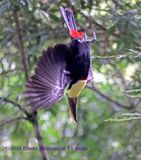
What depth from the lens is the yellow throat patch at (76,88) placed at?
→ 4.15ft

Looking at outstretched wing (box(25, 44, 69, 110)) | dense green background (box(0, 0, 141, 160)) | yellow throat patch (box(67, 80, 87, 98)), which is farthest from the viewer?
dense green background (box(0, 0, 141, 160))

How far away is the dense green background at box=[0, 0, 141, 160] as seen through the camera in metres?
1.80

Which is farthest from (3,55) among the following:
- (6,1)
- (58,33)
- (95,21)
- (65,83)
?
(65,83)

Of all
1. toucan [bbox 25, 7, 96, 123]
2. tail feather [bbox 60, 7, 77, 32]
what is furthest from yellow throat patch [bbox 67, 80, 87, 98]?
tail feather [bbox 60, 7, 77, 32]

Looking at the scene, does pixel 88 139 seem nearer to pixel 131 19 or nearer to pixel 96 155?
pixel 96 155

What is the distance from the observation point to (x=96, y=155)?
2479 mm

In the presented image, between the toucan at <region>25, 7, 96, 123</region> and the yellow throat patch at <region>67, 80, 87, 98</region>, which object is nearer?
the toucan at <region>25, 7, 96, 123</region>

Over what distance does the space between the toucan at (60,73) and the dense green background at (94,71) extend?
42mm

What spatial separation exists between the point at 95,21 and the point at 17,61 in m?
0.35

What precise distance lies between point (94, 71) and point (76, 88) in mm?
1003

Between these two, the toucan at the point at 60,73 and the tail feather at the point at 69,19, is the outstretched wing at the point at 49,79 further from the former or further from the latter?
the tail feather at the point at 69,19

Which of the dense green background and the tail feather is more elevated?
the tail feather

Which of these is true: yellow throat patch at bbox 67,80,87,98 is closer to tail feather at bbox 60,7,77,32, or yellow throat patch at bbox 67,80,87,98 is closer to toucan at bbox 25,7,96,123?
toucan at bbox 25,7,96,123

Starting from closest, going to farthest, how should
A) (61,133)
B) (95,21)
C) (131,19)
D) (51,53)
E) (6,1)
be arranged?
1. (51,53)
2. (6,1)
3. (131,19)
4. (95,21)
5. (61,133)
